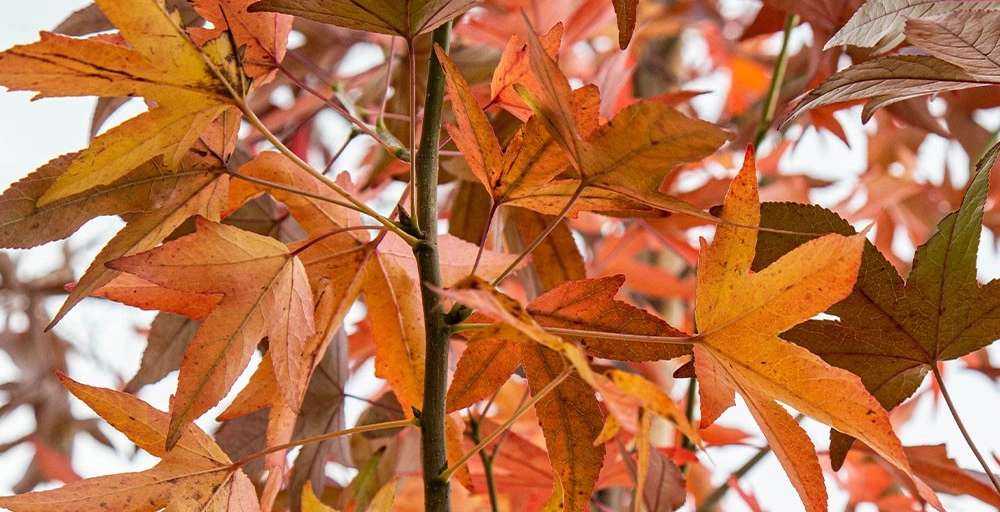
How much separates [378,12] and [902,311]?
0.76 feet

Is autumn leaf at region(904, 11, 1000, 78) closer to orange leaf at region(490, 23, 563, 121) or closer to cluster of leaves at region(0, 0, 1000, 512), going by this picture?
cluster of leaves at region(0, 0, 1000, 512)

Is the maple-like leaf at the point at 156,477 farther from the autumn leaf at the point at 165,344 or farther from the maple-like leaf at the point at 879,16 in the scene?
the maple-like leaf at the point at 879,16

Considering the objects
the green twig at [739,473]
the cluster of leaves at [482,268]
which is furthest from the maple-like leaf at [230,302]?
the green twig at [739,473]

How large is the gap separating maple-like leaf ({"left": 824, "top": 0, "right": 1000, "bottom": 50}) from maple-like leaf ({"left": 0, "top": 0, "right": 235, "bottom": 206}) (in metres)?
0.21

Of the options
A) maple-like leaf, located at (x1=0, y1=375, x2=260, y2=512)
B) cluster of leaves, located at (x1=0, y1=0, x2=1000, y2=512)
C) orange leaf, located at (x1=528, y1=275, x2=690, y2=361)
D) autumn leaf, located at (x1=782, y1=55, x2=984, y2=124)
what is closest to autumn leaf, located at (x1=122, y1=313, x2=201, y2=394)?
cluster of leaves, located at (x1=0, y1=0, x2=1000, y2=512)

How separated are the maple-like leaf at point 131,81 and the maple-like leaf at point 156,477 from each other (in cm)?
8

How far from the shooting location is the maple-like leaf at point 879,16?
277mm

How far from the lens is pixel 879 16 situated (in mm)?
280

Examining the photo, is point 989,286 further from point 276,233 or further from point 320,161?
point 320,161

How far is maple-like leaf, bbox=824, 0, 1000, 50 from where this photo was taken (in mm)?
277

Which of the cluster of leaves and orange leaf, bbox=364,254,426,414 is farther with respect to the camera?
orange leaf, bbox=364,254,426,414

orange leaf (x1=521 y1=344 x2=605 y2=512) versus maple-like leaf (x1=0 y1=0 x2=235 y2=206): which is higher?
maple-like leaf (x1=0 y1=0 x2=235 y2=206)

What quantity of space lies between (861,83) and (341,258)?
22 centimetres

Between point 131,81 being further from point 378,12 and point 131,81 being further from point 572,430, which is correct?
point 572,430
